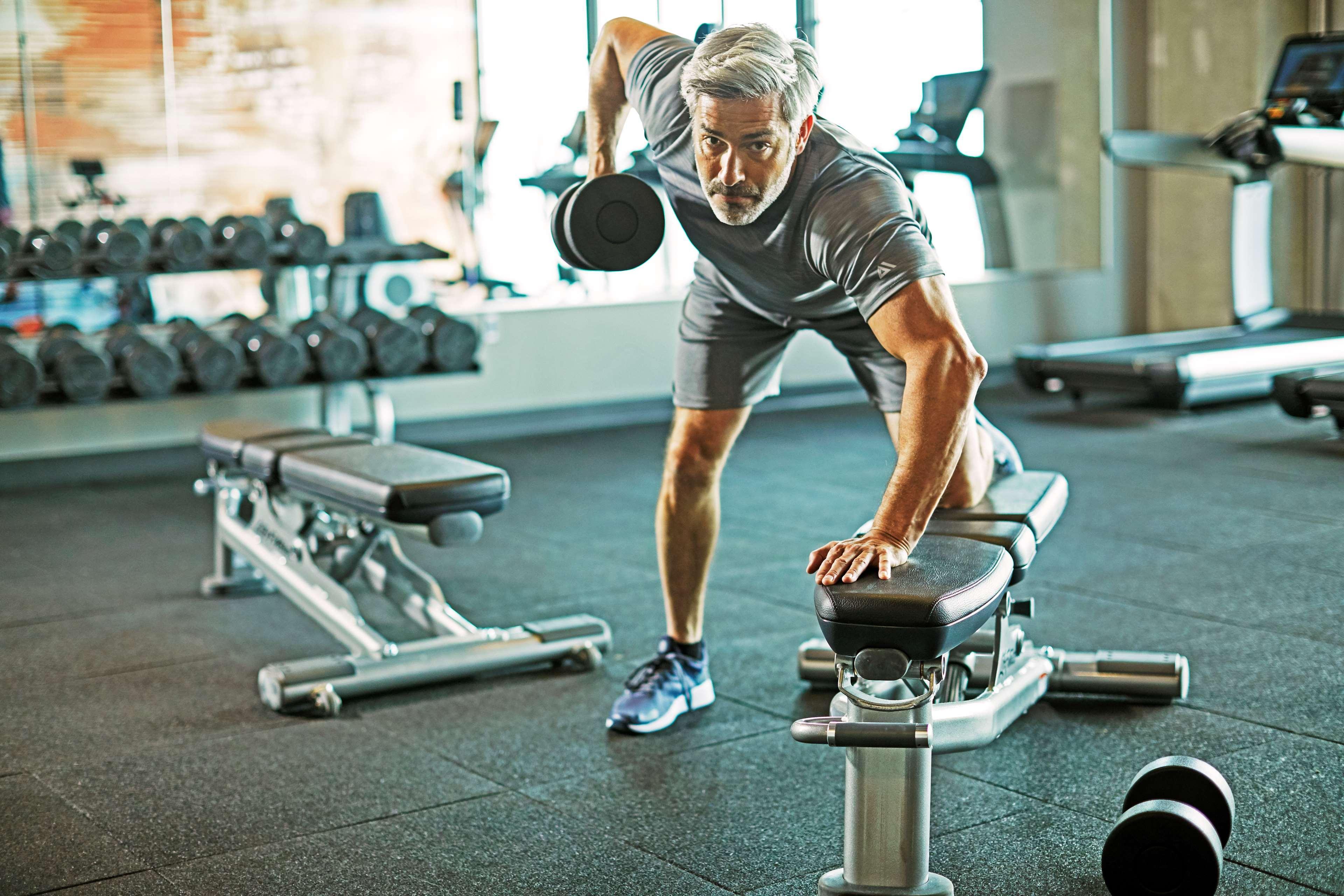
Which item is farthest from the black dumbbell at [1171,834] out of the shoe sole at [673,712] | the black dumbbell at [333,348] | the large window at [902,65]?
the large window at [902,65]

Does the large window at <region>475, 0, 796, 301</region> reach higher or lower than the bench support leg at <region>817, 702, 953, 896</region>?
higher

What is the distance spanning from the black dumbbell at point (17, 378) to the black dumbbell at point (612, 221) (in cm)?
275

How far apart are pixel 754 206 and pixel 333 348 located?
9.78 feet

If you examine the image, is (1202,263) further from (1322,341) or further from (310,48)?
(310,48)

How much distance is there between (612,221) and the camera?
2.03 metres

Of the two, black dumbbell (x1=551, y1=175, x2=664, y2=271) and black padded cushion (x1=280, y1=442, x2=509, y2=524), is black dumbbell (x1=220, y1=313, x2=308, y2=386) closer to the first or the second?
black padded cushion (x1=280, y1=442, x2=509, y2=524)

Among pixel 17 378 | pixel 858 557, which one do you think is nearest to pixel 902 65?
pixel 17 378

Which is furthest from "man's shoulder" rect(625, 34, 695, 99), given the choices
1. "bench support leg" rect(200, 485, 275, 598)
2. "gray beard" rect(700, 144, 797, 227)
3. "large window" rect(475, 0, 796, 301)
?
"large window" rect(475, 0, 796, 301)

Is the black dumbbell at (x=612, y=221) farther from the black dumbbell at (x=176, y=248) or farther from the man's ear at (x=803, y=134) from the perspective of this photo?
the black dumbbell at (x=176, y=248)

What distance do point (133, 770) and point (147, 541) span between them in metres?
1.92

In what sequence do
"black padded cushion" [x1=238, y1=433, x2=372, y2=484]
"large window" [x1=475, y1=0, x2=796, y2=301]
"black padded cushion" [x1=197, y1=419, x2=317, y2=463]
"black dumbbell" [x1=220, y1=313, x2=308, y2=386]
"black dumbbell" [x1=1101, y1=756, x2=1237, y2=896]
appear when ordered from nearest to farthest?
"black dumbbell" [x1=1101, y1=756, x2=1237, y2=896], "black padded cushion" [x1=238, y1=433, x2=372, y2=484], "black padded cushion" [x1=197, y1=419, x2=317, y2=463], "black dumbbell" [x1=220, y1=313, x2=308, y2=386], "large window" [x1=475, y1=0, x2=796, y2=301]

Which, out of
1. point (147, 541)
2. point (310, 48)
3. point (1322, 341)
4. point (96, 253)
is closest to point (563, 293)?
point (310, 48)

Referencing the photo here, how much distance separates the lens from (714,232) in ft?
6.56

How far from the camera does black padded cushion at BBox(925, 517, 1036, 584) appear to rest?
1.77 meters
